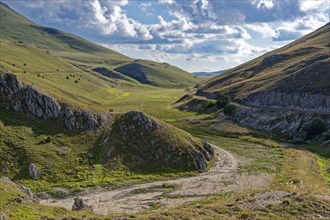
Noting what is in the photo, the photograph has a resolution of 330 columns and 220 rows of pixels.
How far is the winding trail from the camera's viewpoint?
59.8 m

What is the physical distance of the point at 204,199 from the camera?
2454 inches

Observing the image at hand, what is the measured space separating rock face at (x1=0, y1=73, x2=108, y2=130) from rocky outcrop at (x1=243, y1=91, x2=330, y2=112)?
92967mm

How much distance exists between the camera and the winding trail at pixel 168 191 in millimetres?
59844

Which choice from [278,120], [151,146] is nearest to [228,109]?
[278,120]

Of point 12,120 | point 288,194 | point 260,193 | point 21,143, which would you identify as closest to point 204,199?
point 260,193

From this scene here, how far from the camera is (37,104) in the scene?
84000 mm

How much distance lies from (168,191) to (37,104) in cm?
3713

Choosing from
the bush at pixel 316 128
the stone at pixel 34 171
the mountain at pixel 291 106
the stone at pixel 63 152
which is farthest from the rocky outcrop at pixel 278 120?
the stone at pixel 34 171

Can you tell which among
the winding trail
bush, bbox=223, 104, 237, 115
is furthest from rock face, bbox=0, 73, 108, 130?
bush, bbox=223, 104, 237, 115

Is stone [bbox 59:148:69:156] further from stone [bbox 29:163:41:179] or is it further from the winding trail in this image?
the winding trail

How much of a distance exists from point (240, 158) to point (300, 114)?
49.6 metres

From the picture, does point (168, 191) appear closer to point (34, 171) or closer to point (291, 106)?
point (34, 171)

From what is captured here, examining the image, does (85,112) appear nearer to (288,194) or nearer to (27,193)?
(27,193)

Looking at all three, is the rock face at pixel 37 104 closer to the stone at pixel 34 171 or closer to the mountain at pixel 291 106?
the stone at pixel 34 171
